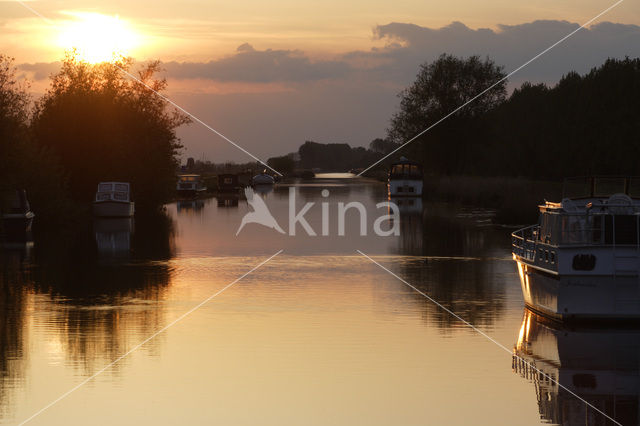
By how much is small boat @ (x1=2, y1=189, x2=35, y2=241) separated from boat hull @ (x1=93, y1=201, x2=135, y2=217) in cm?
1315

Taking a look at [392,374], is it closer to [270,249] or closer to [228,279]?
[228,279]

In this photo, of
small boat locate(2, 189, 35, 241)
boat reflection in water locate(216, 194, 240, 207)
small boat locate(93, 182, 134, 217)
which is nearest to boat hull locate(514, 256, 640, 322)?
small boat locate(2, 189, 35, 241)

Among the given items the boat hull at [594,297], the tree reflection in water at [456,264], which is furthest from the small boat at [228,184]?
the boat hull at [594,297]

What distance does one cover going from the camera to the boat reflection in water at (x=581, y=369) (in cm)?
1145

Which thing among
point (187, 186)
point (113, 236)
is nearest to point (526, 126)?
point (187, 186)

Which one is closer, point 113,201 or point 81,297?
point 81,297

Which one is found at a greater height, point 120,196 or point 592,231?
point 120,196

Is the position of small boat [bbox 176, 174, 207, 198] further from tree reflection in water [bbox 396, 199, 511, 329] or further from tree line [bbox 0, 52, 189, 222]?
tree reflection in water [bbox 396, 199, 511, 329]

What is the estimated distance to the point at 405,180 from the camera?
89.8 m

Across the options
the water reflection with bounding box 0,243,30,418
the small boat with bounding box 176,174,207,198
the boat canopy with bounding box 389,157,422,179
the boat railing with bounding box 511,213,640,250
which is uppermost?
the boat canopy with bounding box 389,157,422,179

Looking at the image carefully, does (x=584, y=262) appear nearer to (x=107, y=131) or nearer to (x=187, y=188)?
(x=107, y=131)

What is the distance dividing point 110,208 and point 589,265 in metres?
40.0

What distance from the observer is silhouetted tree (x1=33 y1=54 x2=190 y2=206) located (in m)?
59.3

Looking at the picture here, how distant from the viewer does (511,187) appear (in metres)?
73.0
